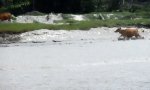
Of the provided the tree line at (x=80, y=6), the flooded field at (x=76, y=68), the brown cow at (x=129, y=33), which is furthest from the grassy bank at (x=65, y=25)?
the tree line at (x=80, y=6)

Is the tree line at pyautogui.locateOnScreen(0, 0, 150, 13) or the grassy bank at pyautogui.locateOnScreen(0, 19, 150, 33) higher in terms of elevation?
the tree line at pyautogui.locateOnScreen(0, 0, 150, 13)

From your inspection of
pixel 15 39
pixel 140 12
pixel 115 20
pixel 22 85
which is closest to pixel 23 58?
pixel 22 85

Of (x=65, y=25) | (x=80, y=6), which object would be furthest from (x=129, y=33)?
(x=80, y=6)

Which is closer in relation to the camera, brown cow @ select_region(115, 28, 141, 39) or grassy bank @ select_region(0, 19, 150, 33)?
brown cow @ select_region(115, 28, 141, 39)

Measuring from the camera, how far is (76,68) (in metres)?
17.3

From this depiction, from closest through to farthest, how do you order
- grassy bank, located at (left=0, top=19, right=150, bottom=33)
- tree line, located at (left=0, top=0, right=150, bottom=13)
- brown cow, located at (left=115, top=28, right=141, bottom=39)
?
brown cow, located at (left=115, top=28, right=141, bottom=39) → grassy bank, located at (left=0, top=19, right=150, bottom=33) → tree line, located at (left=0, top=0, right=150, bottom=13)

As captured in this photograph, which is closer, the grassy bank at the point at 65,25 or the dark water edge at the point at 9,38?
the dark water edge at the point at 9,38

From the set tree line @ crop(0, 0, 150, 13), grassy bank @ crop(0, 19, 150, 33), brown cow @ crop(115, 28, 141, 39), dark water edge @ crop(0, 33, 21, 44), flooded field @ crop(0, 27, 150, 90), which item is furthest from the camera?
tree line @ crop(0, 0, 150, 13)

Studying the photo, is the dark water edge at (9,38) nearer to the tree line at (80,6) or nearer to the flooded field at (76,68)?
the flooded field at (76,68)

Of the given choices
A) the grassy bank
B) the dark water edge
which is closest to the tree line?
the grassy bank

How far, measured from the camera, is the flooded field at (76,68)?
554 inches

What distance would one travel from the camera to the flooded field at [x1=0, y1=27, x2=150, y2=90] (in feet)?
46.2

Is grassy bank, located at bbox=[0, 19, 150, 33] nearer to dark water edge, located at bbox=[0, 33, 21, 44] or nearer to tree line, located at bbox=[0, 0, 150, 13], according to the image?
dark water edge, located at bbox=[0, 33, 21, 44]

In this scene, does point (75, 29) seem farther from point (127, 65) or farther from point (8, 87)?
point (8, 87)
